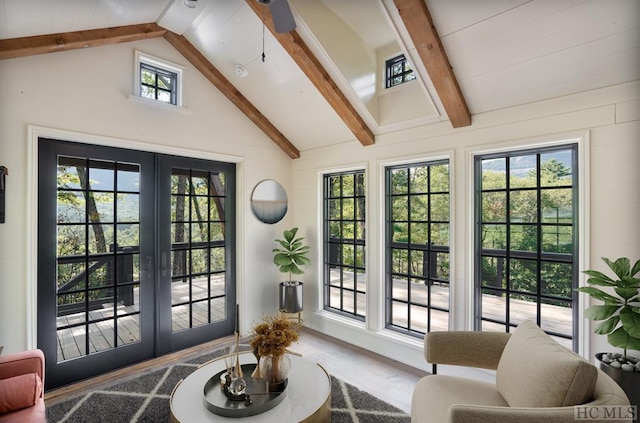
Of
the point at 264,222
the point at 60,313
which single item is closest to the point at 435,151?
the point at 264,222

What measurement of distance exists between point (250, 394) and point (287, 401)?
0.24 m

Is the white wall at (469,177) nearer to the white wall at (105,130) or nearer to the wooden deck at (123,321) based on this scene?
the white wall at (105,130)

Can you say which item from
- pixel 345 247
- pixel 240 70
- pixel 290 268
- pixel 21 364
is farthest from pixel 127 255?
pixel 345 247

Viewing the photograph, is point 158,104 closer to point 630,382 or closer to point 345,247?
point 345,247

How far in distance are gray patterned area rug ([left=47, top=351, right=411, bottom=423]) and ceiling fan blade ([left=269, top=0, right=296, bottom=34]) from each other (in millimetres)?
2745

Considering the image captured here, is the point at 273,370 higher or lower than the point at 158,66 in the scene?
lower

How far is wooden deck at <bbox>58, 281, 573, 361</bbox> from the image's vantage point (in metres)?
2.55

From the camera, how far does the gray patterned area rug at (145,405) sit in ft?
7.43

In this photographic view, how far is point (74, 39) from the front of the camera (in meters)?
2.57

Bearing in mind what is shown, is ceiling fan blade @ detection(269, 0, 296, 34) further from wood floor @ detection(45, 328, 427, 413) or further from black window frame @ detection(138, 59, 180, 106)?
wood floor @ detection(45, 328, 427, 413)

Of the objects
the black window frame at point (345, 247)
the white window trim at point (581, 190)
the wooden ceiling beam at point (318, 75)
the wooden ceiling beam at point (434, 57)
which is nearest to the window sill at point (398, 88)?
the wooden ceiling beam at point (318, 75)

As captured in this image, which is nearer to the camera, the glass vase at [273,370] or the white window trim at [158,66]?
the glass vase at [273,370]

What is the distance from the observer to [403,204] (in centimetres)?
340

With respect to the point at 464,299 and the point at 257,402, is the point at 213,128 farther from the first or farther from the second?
the point at 464,299
